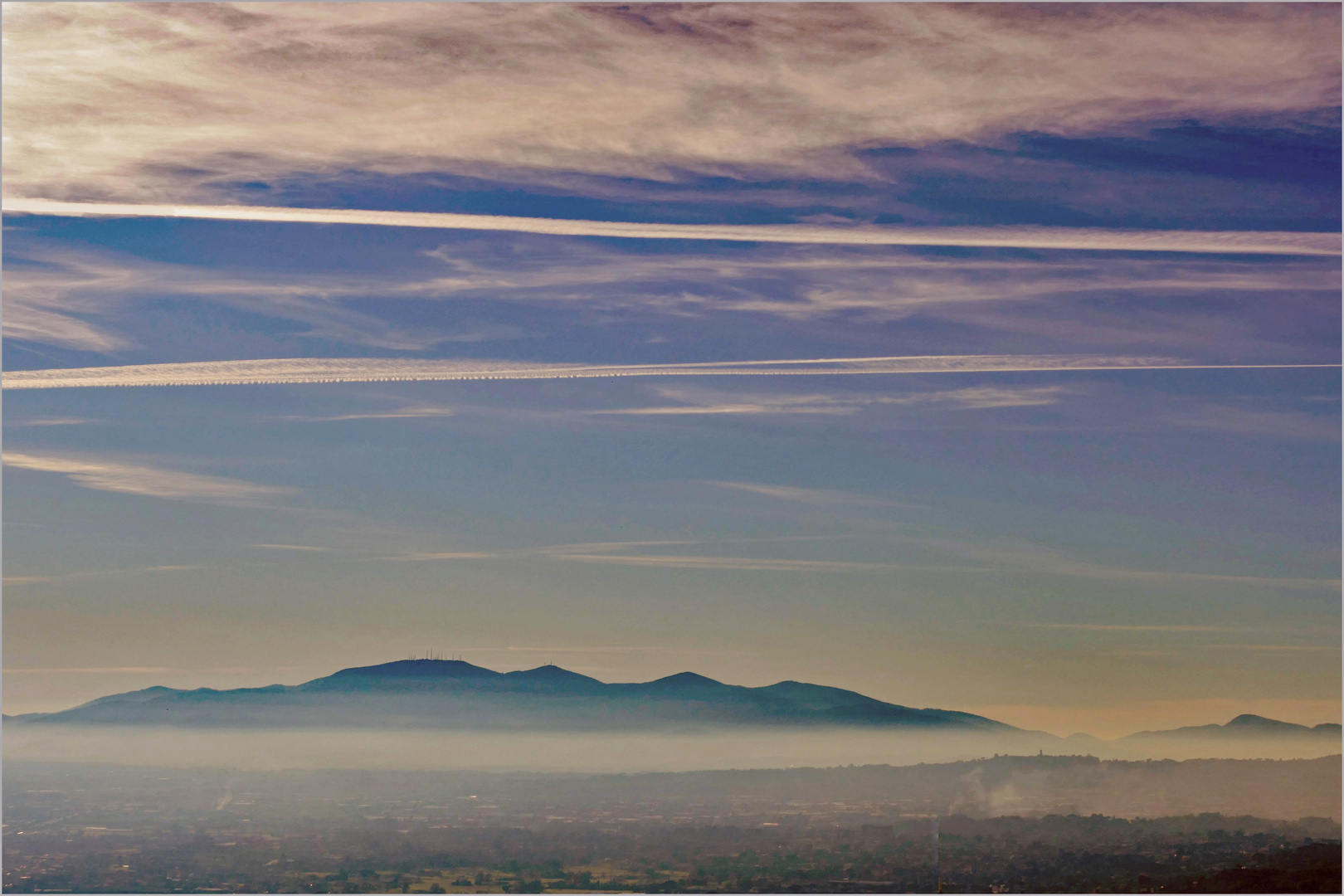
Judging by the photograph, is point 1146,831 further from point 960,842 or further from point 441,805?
point 441,805

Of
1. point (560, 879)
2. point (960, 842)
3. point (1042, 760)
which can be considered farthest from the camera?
point (960, 842)

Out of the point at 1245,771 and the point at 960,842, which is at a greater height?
the point at 1245,771

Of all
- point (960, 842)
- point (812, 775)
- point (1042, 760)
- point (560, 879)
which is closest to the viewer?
point (1042, 760)

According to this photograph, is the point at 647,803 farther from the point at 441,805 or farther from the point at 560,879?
the point at 441,805

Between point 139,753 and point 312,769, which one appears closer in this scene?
point 139,753

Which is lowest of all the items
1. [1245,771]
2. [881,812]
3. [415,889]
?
[415,889]

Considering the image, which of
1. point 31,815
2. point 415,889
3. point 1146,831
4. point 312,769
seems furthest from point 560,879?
point 31,815

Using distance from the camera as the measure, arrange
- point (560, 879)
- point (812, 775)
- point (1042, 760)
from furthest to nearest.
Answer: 1. point (812, 775)
2. point (560, 879)
3. point (1042, 760)

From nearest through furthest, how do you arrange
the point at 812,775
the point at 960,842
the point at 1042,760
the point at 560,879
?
the point at 1042,760, the point at 560,879, the point at 960,842, the point at 812,775

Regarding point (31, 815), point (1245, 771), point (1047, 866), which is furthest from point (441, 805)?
point (1245, 771)
